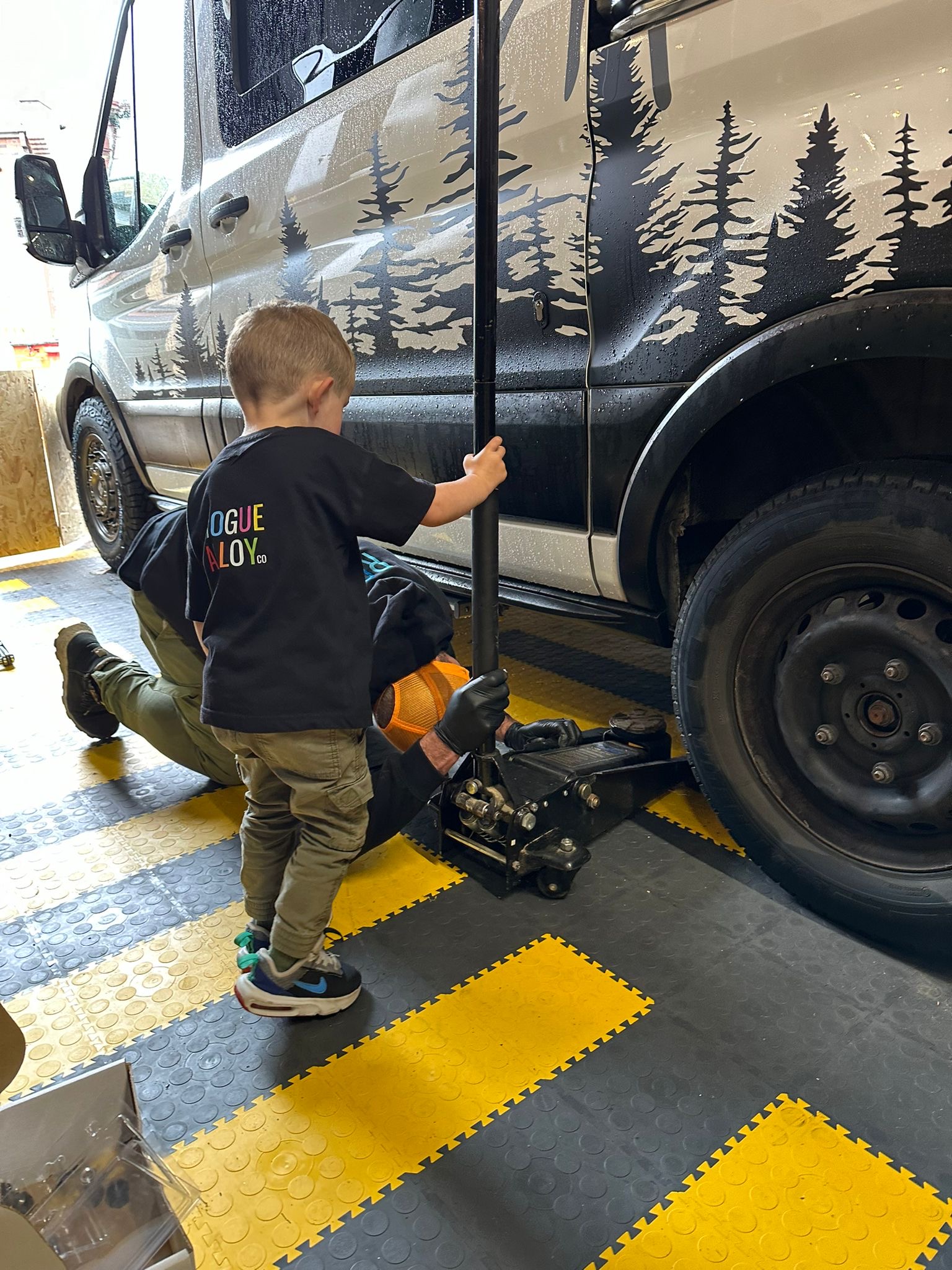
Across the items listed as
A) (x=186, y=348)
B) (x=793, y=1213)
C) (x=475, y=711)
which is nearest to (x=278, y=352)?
(x=475, y=711)

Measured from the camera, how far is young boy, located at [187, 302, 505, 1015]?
1249 millimetres

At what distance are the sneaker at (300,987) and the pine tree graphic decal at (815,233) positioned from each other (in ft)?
4.32

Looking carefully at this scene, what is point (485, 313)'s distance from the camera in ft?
4.88

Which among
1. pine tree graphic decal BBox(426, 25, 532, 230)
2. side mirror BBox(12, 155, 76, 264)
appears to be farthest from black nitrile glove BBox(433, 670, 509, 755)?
side mirror BBox(12, 155, 76, 264)

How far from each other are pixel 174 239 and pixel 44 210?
1.10 meters

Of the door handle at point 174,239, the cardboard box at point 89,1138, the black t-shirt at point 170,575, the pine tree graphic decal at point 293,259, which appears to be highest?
the door handle at point 174,239

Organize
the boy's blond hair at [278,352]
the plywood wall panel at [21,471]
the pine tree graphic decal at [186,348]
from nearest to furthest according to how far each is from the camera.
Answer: the boy's blond hair at [278,352] < the pine tree graphic decal at [186,348] < the plywood wall panel at [21,471]

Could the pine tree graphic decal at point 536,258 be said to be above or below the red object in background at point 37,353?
below

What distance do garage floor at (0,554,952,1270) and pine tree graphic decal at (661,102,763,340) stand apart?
1.12 metres

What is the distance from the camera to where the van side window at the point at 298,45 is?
6.64 feet

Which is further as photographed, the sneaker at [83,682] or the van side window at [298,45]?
the sneaker at [83,682]

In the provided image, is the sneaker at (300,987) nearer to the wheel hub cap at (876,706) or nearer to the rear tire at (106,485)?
the wheel hub cap at (876,706)

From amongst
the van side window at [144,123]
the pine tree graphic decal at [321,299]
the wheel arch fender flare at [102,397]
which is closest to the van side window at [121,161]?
the van side window at [144,123]

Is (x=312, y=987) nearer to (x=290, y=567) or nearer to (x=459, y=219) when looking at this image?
(x=290, y=567)
